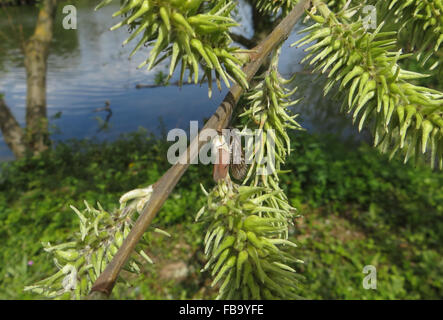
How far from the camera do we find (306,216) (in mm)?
3424

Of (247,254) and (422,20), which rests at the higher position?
(422,20)

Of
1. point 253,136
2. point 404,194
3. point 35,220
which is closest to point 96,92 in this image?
point 35,220

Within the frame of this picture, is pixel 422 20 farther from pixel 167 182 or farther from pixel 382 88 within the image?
pixel 167 182

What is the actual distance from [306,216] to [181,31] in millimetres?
3241

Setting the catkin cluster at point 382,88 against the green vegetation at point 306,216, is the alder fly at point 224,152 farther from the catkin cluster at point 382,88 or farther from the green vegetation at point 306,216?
the green vegetation at point 306,216

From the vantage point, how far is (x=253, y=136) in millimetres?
649

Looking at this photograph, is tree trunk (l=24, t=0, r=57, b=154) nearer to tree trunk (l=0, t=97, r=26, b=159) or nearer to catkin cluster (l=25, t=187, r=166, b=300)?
tree trunk (l=0, t=97, r=26, b=159)

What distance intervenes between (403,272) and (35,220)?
3635 millimetres

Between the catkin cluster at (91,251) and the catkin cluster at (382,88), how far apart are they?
381 mm

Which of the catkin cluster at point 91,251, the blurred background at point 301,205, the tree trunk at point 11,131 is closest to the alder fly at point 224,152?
the catkin cluster at point 91,251

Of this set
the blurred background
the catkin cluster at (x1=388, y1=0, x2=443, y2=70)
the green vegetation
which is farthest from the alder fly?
the green vegetation

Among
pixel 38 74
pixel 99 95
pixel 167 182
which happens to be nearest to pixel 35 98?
pixel 38 74

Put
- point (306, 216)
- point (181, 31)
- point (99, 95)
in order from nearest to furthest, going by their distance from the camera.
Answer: point (181, 31), point (306, 216), point (99, 95)
